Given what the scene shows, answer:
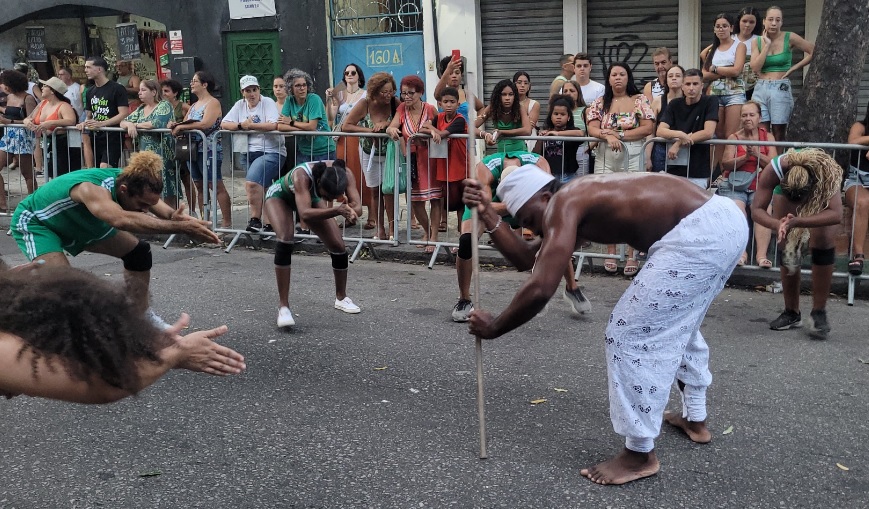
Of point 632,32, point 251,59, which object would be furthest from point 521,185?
point 251,59

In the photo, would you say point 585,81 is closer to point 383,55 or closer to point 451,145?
point 451,145

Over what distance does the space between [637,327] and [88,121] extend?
8.95m

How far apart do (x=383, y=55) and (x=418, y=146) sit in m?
5.79

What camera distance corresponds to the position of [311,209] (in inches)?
272

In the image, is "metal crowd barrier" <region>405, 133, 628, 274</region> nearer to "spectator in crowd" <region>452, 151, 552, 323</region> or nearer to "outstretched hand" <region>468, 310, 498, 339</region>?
"spectator in crowd" <region>452, 151, 552, 323</region>

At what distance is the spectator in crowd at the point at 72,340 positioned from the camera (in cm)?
268

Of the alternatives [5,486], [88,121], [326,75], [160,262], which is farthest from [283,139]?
[5,486]

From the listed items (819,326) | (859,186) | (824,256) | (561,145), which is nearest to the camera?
(819,326)

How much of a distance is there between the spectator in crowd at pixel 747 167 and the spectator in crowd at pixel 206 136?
539cm

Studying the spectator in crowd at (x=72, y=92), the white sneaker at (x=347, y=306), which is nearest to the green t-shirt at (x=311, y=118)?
the white sneaker at (x=347, y=306)

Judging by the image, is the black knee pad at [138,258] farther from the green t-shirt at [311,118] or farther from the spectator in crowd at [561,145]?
the spectator in crowd at [561,145]

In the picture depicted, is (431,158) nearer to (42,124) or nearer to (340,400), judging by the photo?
(340,400)

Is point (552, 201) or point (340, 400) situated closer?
point (552, 201)

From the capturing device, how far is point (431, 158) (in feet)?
30.5
